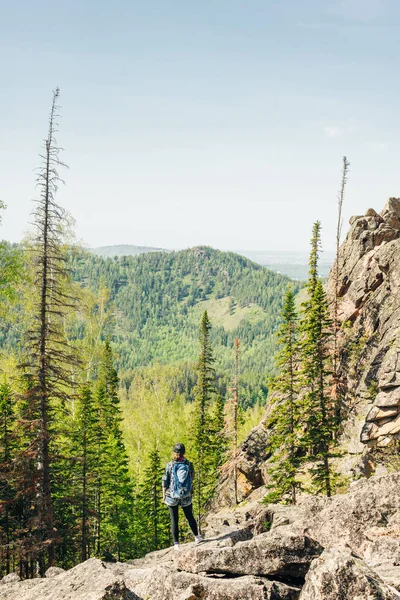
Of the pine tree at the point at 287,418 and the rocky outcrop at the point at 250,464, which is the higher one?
the pine tree at the point at 287,418

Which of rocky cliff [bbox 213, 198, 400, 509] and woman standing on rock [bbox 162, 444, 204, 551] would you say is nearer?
woman standing on rock [bbox 162, 444, 204, 551]

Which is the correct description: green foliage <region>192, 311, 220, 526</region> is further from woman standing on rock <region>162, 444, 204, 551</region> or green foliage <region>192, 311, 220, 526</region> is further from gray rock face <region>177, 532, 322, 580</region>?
gray rock face <region>177, 532, 322, 580</region>

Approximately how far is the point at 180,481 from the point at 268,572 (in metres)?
3.24

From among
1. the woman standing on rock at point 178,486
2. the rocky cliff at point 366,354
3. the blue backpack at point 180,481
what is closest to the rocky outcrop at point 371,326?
the rocky cliff at point 366,354

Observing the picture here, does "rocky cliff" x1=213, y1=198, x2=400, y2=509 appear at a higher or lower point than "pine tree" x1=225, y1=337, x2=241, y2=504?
higher

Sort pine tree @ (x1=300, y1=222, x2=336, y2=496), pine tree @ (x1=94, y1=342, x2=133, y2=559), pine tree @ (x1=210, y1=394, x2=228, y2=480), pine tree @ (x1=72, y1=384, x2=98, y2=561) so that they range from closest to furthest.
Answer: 1. pine tree @ (x1=300, y1=222, x2=336, y2=496)
2. pine tree @ (x1=72, y1=384, x2=98, y2=561)
3. pine tree @ (x1=94, y1=342, x2=133, y2=559)
4. pine tree @ (x1=210, y1=394, x2=228, y2=480)

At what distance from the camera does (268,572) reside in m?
10.1

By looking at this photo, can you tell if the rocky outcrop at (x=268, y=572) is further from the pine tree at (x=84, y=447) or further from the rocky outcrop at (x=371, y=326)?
the pine tree at (x=84, y=447)

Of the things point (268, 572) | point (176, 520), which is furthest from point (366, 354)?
point (268, 572)

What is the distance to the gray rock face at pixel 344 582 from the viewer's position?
7684 mm

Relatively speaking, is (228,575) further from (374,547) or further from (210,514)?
(210,514)

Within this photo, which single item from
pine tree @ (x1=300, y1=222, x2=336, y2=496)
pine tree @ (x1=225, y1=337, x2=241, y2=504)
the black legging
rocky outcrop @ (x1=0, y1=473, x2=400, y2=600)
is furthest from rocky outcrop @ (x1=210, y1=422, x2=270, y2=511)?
the black legging

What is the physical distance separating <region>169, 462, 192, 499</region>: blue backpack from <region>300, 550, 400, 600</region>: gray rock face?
478 centimetres

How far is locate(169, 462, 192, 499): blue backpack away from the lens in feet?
40.9
